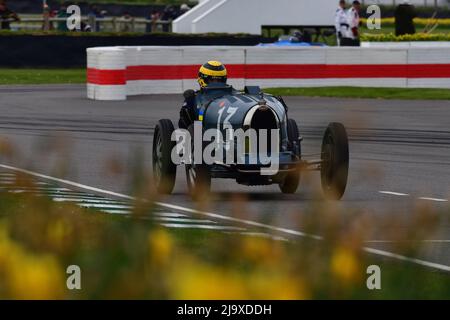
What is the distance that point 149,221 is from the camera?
5094 millimetres

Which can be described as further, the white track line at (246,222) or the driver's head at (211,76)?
the driver's head at (211,76)

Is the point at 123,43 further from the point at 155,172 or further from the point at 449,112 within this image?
the point at 155,172

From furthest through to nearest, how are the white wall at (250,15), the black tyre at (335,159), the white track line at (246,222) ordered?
the white wall at (250,15)
the black tyre at (335,159)
the white track line at (246,222)

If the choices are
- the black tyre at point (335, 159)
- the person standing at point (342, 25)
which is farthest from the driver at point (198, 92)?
the person standing at point (342, 25)

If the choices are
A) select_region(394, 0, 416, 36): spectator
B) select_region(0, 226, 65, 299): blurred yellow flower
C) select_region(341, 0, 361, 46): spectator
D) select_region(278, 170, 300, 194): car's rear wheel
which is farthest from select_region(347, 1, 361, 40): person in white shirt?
select_region(0, 226, 65, 299): blurred yellow flower

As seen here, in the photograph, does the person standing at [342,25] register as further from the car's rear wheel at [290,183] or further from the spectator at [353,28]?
the car's rear wheel at [290,183]

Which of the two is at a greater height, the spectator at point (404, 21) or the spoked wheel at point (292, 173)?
the spectator at point (404, 21)

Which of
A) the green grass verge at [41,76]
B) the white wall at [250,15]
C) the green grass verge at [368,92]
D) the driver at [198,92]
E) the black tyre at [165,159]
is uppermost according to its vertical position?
the white wall at [250,15]

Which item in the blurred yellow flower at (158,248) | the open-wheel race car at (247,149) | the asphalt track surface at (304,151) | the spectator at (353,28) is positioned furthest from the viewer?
the spectator at (353,28)

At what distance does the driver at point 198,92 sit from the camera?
1460cm

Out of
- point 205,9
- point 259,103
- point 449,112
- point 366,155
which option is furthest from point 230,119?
point 205,9

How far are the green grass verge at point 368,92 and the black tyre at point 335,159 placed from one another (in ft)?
55.8

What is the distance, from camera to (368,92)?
3144 centimetres

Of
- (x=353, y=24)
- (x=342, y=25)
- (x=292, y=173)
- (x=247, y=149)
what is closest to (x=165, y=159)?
(x=247, y=149)
